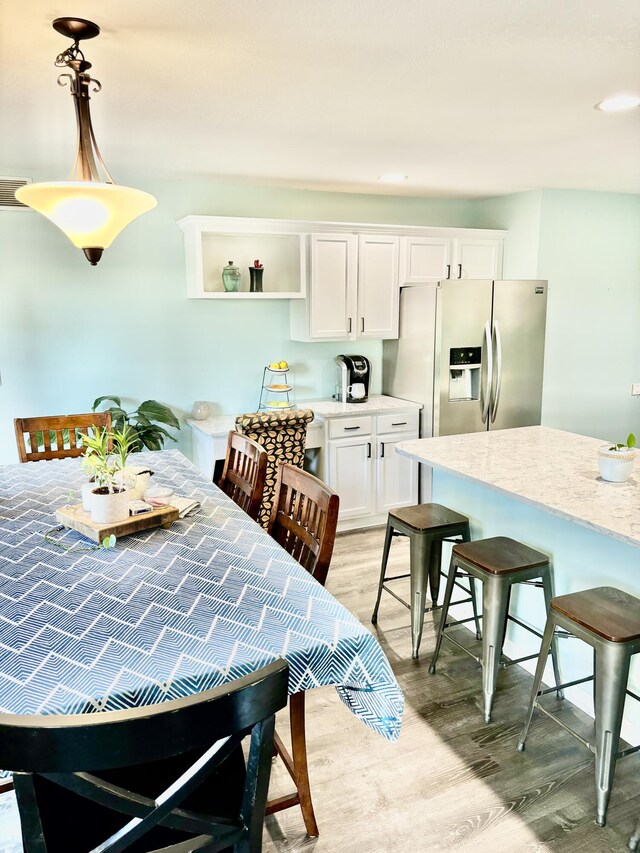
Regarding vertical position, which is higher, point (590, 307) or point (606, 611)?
point (590, 307)

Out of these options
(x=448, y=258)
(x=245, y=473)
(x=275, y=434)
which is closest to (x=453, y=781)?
(x=245, y=473)

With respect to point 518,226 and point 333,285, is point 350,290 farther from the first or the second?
point 518,226

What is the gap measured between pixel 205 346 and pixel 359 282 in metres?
1.21

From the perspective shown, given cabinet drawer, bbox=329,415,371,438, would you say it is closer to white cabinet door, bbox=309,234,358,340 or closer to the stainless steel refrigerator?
the stainless steel refrigerator

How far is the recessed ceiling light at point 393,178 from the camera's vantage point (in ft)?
13.2

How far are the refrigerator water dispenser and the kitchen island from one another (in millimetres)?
1173

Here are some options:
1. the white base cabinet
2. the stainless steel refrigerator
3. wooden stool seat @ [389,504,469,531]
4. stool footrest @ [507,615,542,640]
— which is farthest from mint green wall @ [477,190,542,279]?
stool footrest @ [507,615,542,640]

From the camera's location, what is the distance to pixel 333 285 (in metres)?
4.40

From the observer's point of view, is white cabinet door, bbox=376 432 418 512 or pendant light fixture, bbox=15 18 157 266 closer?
pendant light fixture, bbox=15 18 157 266

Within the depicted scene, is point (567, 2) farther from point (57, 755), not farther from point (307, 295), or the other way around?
point (307, 295)

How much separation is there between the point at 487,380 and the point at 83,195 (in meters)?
3.23

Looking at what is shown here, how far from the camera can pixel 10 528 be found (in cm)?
207

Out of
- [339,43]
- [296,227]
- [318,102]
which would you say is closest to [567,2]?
[339,43]

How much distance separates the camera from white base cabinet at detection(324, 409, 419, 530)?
434 centimetres
